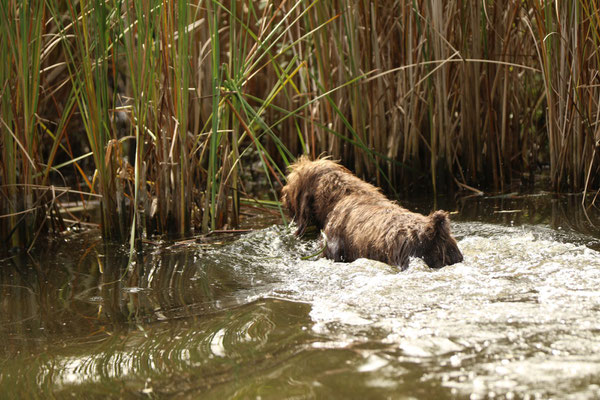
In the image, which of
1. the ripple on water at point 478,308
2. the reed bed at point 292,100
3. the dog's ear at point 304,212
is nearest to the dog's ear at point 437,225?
the ripple on water at point 478,308

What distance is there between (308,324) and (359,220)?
1.62 metres

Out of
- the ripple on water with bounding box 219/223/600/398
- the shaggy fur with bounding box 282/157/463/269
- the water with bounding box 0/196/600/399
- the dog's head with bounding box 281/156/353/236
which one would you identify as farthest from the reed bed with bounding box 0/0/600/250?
the ripple on water with bounding box 219/223/600/398

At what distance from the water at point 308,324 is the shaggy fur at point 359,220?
0.42 feet

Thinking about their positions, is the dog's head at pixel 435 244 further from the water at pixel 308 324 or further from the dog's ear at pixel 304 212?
the dog's ear at pixel 304 212

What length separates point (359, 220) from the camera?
4824 mm

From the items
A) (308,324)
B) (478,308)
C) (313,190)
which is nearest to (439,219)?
(478,308)

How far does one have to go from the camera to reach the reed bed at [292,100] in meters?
5.18

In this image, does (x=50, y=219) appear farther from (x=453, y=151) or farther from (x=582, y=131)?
(x=582, y=131)

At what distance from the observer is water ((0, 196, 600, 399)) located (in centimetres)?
261

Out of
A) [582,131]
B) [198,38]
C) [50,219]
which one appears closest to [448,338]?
[582,131]

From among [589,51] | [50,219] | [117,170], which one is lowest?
[50,219]

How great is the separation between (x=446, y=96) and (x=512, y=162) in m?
1.50

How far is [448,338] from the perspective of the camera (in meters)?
2.89

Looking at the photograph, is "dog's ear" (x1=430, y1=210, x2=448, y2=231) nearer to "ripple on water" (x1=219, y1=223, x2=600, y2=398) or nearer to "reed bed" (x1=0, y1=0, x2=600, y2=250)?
"ripple on water" (x1=219, y1=223, x2=600, y2=398)
